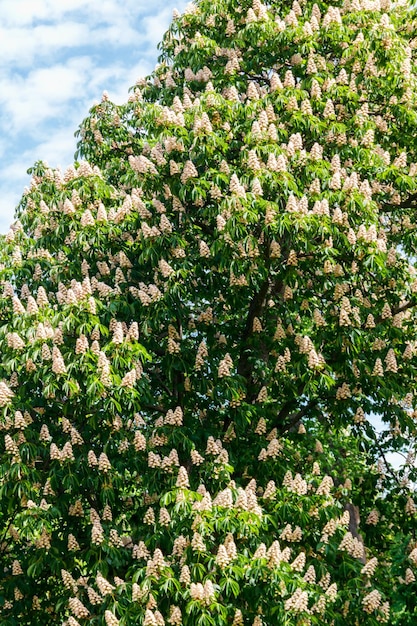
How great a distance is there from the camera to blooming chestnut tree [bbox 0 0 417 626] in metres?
8.30

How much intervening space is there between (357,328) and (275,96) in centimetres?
312

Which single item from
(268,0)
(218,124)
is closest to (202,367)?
(218,124)

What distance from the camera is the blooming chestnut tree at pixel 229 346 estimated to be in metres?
8.30

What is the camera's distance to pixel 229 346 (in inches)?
416

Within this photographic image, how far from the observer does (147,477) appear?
28.8ft

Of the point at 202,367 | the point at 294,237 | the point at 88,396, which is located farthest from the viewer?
the point at 202,367

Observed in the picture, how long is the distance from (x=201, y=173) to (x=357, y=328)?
2.67 m

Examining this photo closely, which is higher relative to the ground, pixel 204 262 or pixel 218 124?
pixel 218 124

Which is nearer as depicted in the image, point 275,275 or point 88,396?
point 88,396

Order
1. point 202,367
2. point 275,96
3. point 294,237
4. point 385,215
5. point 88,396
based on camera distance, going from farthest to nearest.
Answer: point 385,215 → point 275,96 → point 202,367 → point 294,237 → point 88,396

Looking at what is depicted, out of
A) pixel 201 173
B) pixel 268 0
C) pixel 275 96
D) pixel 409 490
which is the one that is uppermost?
pixel 268 0

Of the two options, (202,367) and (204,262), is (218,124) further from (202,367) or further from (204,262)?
(202,367)

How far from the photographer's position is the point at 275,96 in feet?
34.0

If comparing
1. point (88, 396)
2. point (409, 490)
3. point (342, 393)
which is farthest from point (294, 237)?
point (409, 490)
